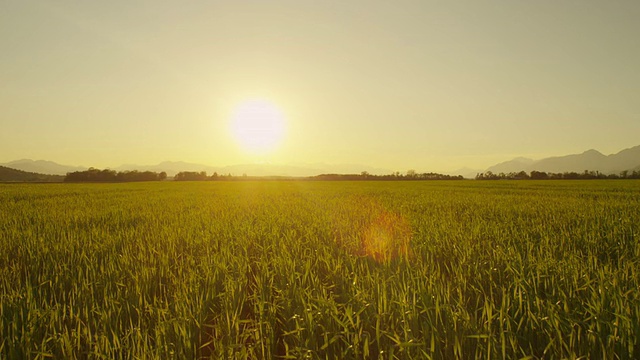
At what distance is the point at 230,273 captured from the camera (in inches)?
109

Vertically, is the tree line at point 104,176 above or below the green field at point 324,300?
above

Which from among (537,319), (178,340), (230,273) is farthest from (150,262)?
(537,319)

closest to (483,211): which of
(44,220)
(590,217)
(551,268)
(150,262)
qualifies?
(590,217)

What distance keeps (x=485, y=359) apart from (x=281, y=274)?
1576 mm

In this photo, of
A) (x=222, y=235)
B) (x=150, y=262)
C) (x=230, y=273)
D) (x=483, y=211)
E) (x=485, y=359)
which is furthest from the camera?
(x=483, y=211)

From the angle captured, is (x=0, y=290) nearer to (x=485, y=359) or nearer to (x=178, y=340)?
(x=178, y=340)

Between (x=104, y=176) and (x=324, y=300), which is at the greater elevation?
(x=104, y=176)

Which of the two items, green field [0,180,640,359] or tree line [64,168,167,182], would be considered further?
tree line [64,168,167,182]

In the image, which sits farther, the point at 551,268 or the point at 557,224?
the point at 557,224

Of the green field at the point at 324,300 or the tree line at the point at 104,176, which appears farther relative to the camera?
the tree line at the point at 104,176

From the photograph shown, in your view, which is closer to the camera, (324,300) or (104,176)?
(324,300)

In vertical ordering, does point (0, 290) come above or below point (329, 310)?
below

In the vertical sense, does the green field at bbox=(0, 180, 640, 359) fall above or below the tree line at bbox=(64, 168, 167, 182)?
below

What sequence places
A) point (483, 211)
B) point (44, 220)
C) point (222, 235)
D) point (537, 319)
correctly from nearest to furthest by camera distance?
point (537, 319), point (222, 235), point (44, 220), point (483, 211)
